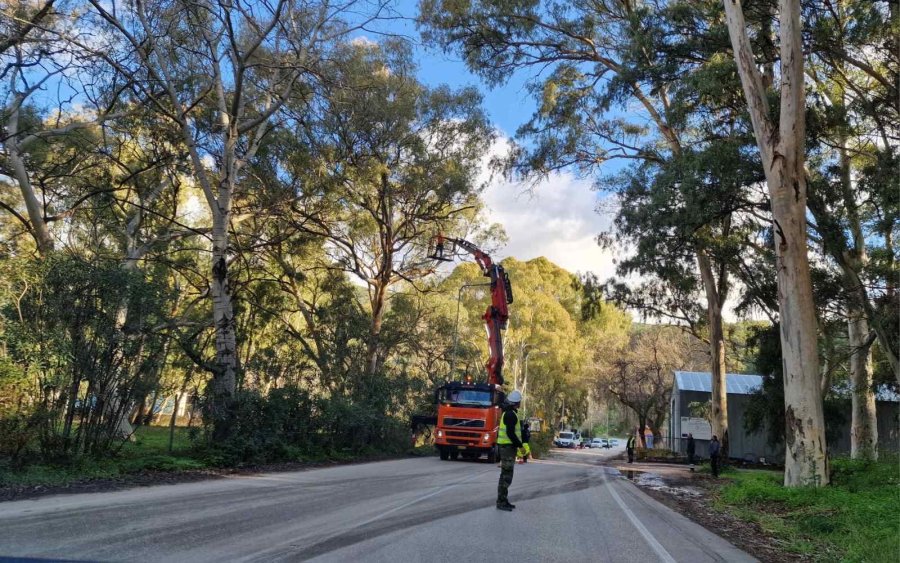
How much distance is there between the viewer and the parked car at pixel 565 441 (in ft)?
201

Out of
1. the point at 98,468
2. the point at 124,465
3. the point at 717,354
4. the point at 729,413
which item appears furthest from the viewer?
the point at 729,413

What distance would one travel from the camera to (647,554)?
7422 mm

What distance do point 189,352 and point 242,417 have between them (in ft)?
8.67

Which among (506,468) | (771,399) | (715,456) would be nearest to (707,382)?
(771,399)

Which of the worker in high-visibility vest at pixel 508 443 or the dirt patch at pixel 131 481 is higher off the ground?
the worker in high-visibility vest at pixel 508 443

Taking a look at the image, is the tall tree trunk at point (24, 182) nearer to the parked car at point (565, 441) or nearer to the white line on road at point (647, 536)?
the white line on road at point (647, 536)

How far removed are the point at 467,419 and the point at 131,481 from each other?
13.5 m

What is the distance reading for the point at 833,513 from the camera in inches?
424

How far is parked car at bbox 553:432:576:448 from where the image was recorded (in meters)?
61.3

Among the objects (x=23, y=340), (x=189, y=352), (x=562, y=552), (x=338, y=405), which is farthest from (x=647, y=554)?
(x=338, y=405)

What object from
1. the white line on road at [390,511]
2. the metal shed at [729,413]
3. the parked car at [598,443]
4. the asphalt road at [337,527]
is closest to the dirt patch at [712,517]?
the asphalt road at [337,527]

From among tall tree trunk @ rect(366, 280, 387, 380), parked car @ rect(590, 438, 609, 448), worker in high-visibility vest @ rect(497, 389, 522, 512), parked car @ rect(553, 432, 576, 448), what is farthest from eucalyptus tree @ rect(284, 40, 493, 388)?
parked car @ rect(590, 438, 609, 448)

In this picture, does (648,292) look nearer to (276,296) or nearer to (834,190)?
(834,190)

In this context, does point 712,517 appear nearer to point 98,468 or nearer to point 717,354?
point 98,468
